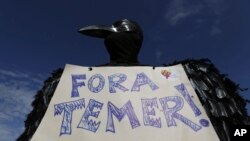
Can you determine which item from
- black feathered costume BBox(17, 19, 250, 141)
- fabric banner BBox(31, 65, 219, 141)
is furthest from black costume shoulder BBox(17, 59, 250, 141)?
fabric banner BBox(31, 65, 219, 141)

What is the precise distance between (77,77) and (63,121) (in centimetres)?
42

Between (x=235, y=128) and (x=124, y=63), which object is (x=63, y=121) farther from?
(x=235, y=128)

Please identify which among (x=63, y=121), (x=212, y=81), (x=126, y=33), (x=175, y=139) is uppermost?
(x=126, y=33)

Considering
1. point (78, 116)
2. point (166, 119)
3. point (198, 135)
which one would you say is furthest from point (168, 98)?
point (78, 116)

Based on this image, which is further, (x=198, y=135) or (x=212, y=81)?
(x=212, y=81)

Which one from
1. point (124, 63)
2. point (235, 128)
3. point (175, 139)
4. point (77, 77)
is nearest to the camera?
point (175, 139)

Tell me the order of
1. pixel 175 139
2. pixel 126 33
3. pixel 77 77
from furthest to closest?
pixel 126 33 < pixel 77 77 < pixel 175 139

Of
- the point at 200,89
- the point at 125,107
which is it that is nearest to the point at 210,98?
the point at 200,89

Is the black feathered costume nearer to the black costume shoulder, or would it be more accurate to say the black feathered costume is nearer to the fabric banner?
the black costume shoulder

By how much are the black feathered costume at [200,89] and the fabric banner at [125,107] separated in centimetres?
16

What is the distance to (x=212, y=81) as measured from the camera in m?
2.97

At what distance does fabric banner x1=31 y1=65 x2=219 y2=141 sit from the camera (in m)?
2.48

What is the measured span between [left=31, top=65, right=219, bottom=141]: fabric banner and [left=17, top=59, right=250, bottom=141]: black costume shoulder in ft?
0.47

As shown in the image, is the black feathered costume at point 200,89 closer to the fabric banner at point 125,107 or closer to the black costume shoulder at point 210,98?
the black costume shoulder at point 210,98
